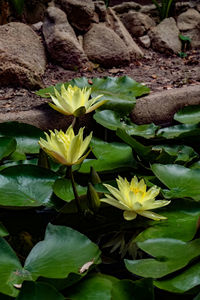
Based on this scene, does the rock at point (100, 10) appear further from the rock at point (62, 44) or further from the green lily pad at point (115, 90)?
the green lily pad at point (115, 90)

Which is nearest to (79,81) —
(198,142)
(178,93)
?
(178,93)

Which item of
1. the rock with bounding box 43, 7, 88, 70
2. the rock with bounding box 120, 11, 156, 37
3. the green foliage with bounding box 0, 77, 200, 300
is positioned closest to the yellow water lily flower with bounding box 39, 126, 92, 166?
the green foliage with bounding box 0, 77, 200, 300

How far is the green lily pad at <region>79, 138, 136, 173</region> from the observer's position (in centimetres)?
134

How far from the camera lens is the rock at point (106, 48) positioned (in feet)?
8.96

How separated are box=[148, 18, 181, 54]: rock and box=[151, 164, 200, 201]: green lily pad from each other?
218cm

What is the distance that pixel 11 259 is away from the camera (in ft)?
2.83

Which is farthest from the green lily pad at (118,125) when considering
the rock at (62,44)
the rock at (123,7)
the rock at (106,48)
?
the rock at (123,7)

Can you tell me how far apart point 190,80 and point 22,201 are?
1.64m

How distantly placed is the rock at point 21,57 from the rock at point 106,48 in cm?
37

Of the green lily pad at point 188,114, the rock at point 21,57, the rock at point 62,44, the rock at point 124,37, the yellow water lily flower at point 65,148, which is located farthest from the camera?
the rock at point 124,37

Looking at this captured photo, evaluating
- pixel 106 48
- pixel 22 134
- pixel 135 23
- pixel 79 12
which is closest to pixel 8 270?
pixel 22 134

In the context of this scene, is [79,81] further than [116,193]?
Yes

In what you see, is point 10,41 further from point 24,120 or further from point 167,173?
→ point 167,173

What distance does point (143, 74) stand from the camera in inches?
104
